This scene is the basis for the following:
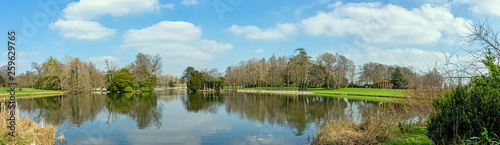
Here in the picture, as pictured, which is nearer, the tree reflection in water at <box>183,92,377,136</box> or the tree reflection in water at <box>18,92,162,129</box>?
the tree reflection in water at <box>18,92,162,129</box>

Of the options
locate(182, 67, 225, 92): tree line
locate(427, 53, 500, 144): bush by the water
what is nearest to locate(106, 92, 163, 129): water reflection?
locate(427, 53, 500, 144): bush by the water

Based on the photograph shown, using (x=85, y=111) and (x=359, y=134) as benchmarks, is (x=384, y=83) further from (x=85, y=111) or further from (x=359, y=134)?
(x=85, y=111)

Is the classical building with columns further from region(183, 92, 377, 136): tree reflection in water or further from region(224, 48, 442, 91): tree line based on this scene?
region(183, 92, 377, 136): tree reflection in water

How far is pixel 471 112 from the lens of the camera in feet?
20.0

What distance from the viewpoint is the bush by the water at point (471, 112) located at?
237 inches

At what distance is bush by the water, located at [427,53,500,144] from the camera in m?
6.03

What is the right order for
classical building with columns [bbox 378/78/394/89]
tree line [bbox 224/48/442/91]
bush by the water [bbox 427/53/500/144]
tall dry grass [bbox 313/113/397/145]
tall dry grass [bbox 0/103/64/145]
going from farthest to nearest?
classical building with columns [bbox 378/78/394/89] → tree line [bbox 224/48/442/91] → tall dry grass [bbox 313/113/397/145] → tall dry grass [bbox 0/103/64/145] → bush by the water [bbox 427/53/500/144]

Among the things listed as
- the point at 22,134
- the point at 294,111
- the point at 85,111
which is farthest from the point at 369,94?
the point at 22,134

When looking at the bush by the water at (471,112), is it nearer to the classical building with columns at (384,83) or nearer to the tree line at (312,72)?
the tree line at (312,72)

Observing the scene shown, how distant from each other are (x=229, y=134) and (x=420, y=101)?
988 cm

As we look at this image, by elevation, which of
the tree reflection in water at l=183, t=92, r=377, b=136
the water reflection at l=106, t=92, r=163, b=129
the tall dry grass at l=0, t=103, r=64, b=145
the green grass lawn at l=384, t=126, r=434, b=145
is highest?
the tall dry grass at l=0, t=103, r=64, b=145

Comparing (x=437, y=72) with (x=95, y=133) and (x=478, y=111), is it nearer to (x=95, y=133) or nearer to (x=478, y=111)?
(x=478, y=111)

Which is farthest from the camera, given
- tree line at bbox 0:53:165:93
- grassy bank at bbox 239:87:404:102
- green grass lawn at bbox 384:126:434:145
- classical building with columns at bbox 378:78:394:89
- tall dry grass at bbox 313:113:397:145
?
classical building with columns at bbox 378:78:394:89

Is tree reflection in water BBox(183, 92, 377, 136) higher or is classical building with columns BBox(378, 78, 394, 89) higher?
classical building with columns BBox(378, 78, 394, 89)
